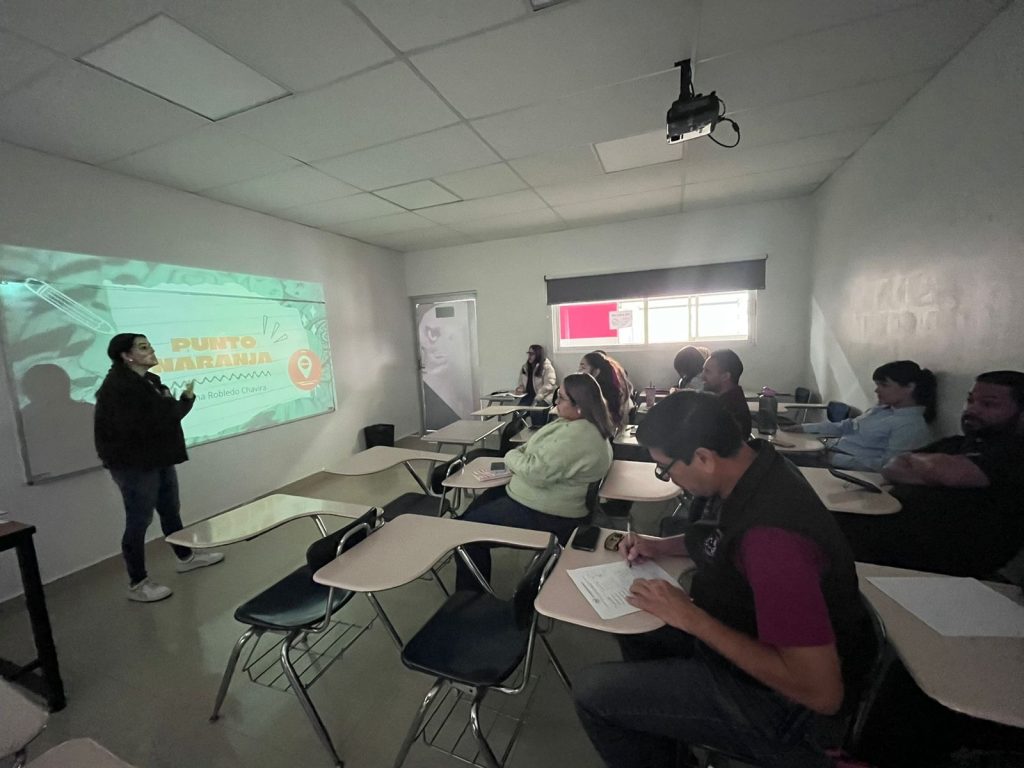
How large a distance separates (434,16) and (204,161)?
2.20 metres

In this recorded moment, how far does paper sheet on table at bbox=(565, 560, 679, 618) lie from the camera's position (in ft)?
3.82

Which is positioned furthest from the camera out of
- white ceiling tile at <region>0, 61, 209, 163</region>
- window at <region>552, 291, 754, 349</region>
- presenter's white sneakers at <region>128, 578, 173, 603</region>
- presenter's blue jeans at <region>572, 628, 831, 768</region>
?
window at <region>552, 291, 754, 349</region>

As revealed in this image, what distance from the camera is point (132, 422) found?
241 cm

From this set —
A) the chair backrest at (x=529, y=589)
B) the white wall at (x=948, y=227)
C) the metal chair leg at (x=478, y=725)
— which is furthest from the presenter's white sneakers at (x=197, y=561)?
the white wall at (x=948, y=227)

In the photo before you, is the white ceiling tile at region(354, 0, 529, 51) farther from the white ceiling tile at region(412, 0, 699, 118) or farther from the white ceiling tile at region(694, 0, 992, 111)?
the white ceiling tile at region(694, 0, 992, 111)

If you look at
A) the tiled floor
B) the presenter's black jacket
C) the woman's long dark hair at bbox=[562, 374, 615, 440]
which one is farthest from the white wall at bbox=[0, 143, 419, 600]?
the woman's long dark hair at bbox=[562, 374, 615, 440]

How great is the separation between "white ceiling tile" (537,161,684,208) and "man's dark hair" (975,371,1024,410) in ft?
8.52

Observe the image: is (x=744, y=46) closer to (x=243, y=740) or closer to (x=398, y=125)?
(x=398, y=125)

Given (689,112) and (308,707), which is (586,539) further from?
(689,112)

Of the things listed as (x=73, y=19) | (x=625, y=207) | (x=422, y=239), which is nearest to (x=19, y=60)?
(x=73, y=19)

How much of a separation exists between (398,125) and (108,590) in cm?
352

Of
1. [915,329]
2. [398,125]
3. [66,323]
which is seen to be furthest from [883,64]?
[66,323]

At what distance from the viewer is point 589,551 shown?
4.84 ft

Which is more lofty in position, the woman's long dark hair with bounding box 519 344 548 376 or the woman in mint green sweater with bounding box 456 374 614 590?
the woman's long dark hair with bounding box 519 344 548 376
